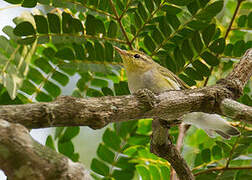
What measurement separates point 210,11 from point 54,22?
1276 millimetres

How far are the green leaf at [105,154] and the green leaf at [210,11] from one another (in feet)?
4.68

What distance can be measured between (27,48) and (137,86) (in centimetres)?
100

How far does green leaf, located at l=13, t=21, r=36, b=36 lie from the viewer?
2.92 m

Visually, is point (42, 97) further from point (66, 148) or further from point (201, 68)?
point (201, 68)

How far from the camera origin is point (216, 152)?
3.34 meters

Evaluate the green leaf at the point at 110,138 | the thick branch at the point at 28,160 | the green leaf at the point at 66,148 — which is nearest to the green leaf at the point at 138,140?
the green leaf at the point at 110,138

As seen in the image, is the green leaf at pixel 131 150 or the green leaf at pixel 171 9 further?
the green leaf at pixel 131 150

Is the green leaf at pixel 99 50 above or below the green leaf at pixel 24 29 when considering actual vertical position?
below

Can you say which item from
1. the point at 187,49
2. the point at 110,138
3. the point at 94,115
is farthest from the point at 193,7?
the point at 94,115

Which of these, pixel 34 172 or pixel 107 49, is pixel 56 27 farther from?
pixel 34 172

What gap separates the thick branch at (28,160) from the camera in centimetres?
138

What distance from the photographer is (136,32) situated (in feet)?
10.5

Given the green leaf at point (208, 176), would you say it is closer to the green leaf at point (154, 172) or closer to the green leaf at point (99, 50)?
the green leaf at point (154, 172)

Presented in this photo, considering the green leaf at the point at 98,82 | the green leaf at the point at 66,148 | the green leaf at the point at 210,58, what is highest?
the green leaf at the point at 210,58
